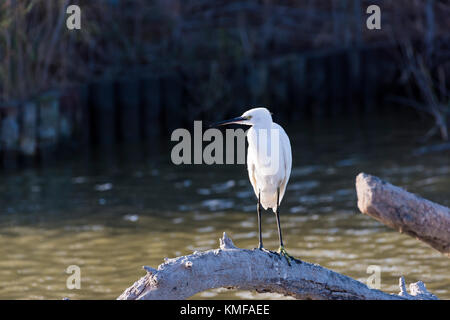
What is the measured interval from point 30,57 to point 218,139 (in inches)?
168

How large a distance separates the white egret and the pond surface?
2446mm

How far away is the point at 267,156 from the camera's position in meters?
6.33

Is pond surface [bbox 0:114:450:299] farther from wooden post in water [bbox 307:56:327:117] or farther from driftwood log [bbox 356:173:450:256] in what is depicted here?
wooden post in water [bbox 307:56:327:117]

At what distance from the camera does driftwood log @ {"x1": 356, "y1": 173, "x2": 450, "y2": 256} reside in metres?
5.93

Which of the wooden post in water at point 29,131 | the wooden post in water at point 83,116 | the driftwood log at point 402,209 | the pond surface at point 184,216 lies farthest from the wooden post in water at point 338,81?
the driftwood log at point 402,209

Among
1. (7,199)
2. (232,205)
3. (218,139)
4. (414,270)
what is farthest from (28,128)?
(414,270)

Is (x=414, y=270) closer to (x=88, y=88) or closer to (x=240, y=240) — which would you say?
(x=240, y=240)

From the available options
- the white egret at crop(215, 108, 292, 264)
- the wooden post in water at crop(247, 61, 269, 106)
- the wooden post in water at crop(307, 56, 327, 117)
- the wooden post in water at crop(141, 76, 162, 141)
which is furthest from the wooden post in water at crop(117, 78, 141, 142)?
the white egret at crop(215, 108, 292, 264)

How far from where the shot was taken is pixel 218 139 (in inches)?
667

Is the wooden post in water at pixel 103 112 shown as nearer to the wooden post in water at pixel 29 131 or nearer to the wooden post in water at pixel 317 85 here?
the wooden post in water at pixel 29 131

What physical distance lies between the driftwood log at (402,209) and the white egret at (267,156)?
27.6 inches

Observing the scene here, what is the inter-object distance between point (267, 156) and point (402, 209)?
3.72ft

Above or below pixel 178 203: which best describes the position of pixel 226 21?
above
